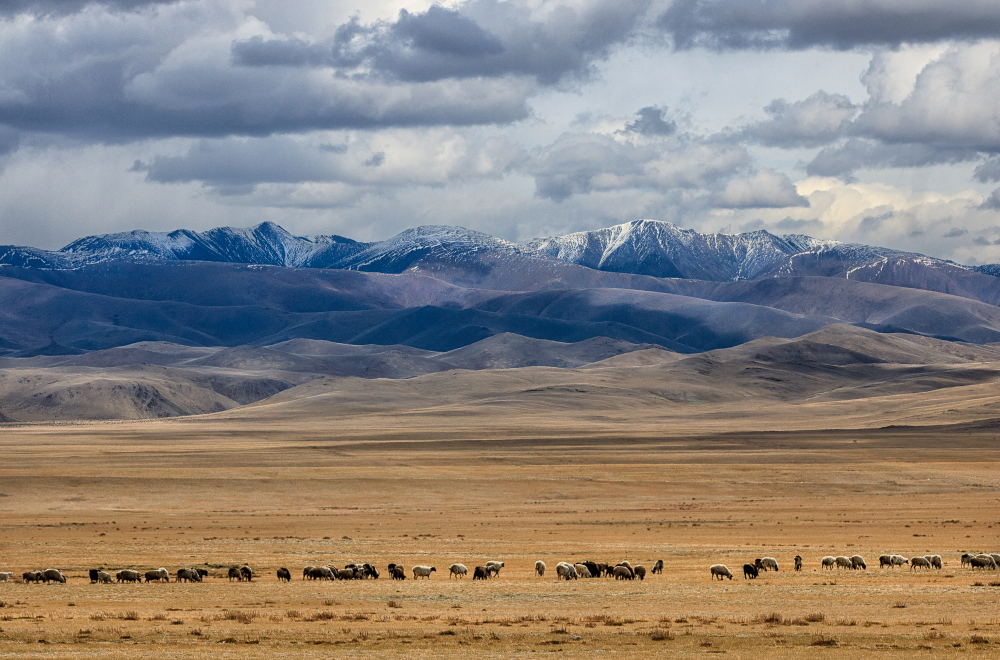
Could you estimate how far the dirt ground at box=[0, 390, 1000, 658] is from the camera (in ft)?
86.7

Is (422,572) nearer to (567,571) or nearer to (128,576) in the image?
(567,571)

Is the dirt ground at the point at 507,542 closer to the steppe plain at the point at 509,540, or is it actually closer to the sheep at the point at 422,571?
the steppe plain at the point at 509,540

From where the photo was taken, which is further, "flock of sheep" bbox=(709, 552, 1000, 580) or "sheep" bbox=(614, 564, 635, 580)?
"flock of sheep" bbox=(709, 552, 1000, 580)

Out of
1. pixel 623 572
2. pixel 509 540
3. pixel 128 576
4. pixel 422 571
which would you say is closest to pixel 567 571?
pixel 623 572

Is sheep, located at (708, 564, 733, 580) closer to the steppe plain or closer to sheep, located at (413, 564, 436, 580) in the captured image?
the steppe plain

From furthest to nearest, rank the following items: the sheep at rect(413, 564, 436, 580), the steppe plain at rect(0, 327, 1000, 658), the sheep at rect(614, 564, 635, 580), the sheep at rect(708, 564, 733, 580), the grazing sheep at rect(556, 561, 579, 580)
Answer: the sheep at rect(413, 564, 436, 580) < the grazing sheep at rect(556, 561, 579, 580) < the sheep at rect(614, 564, 635, 580) < the sheep at rect(708, 564, 733, 580) < the steppe plain at rect(0, 327, 1000, 658)

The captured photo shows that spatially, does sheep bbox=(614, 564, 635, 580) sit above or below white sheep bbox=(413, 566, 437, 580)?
above

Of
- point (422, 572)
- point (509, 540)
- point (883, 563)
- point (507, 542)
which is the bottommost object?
point (509, 540)

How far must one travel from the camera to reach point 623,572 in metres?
40.2

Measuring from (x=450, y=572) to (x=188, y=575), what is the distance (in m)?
9.45

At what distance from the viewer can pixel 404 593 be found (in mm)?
35875

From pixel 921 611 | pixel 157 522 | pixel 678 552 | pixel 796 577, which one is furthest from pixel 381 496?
pixel 921 611

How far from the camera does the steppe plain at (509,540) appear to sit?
26438mm

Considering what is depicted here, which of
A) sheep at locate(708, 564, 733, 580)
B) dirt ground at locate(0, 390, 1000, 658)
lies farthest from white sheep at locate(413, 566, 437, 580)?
sheep at locate(708, 564, 733, 580)
